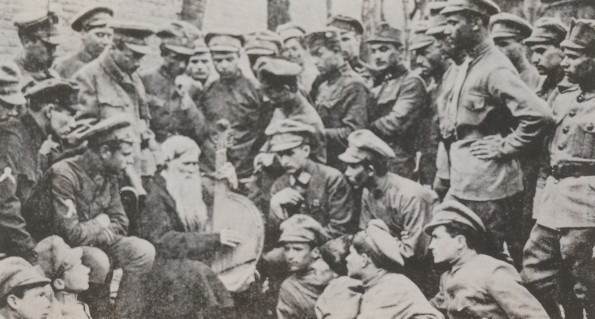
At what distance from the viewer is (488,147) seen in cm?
599

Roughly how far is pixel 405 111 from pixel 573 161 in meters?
1.37

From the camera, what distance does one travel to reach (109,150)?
6168 millimetres

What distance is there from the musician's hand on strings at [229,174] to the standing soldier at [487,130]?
1.61 metres

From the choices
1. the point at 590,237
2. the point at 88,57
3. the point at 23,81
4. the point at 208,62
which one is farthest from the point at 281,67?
the point at 590,237

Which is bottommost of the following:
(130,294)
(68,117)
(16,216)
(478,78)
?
(130,294)

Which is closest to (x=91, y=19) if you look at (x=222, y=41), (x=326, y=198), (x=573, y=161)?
(x=222, y=41)

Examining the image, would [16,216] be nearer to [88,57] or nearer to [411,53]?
[88,57]

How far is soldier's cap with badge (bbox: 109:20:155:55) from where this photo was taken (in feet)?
21.2

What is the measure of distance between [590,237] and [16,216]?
3.68 m

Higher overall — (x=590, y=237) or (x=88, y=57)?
(x=88, y=57)

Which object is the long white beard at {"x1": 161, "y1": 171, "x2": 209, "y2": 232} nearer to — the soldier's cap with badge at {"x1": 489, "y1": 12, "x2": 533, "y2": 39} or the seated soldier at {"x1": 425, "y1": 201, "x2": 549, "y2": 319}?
the seated soldier at {"x1": 425, "y1": 201, "x2": 549, "y2": 319}

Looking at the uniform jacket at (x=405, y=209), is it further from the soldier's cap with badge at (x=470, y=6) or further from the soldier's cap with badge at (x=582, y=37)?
the soldier's cap with badge at (x=582, y=37)

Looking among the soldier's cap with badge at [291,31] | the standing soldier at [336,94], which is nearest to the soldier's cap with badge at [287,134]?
the standing soldier at [336,94]

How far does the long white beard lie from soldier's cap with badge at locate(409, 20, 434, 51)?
1949mm
